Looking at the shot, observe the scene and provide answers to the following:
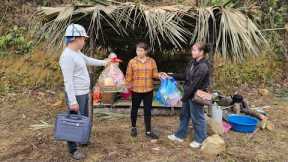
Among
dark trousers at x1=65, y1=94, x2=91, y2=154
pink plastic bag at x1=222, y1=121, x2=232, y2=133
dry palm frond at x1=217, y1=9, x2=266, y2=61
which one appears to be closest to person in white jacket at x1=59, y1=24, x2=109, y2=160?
dark trousers at x1=65, y1=94, x2=91, y2=154

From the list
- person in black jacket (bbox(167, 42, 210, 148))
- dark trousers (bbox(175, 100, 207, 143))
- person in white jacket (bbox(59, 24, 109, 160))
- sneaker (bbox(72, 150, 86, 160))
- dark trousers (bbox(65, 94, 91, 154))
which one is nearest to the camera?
person in white jacket (bbox(59, 24, 109, 160))

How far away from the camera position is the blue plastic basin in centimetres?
607

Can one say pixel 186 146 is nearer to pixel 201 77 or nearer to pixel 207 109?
pixel 201 77

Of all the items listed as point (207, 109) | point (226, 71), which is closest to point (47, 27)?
point (207, 109)

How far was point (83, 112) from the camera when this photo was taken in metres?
4.82

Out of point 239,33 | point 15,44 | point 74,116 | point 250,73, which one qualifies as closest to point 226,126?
point 239,33

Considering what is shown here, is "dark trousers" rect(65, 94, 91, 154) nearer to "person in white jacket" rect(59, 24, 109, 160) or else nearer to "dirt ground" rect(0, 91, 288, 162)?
"person in white jacket" rect(59, 24, 109, 160)

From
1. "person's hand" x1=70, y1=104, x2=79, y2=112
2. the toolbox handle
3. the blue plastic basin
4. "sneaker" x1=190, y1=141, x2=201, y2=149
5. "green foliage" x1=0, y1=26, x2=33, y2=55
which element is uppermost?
"green foliage" x1=0, y1=26, x2=33, y2=55

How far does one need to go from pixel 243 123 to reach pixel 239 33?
62.5 inches

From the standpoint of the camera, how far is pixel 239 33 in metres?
5.31

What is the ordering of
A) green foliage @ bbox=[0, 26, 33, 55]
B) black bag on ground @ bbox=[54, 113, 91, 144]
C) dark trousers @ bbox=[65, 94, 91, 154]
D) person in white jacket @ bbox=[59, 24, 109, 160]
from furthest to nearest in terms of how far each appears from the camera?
green foliage @ bbox=[0, 26, 33, 55] < dark trousers @ bbox=[65, 94, 91, 154] < black bag on ground @ bbox=[54, 113, 91, 144] < person in white jacket @ bbox=[59, 24, 109, 160]

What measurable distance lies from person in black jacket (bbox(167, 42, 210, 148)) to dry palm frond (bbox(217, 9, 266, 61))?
1.59 feet

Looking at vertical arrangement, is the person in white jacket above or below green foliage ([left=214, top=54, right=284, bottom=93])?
above

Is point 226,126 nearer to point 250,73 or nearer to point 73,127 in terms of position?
point 73,127
